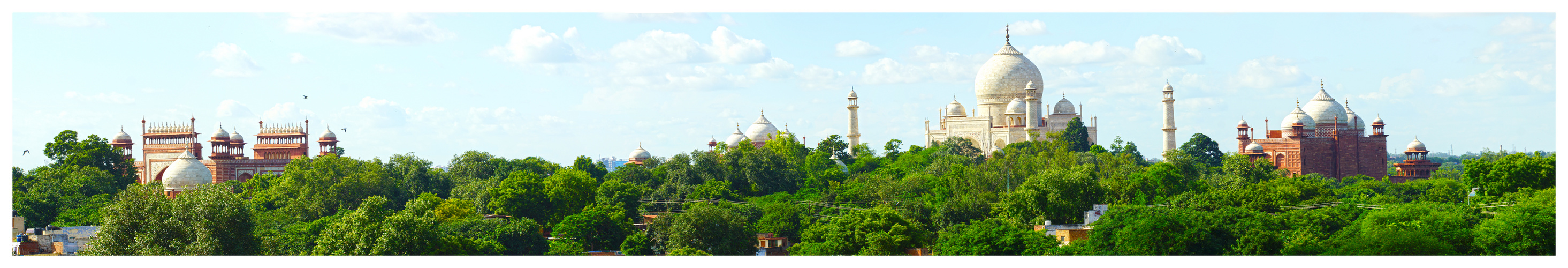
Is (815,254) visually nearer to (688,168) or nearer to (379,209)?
(379,209)

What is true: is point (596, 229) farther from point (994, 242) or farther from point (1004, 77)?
point (1004, 77)

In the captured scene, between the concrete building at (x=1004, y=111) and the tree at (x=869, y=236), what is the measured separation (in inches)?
1032

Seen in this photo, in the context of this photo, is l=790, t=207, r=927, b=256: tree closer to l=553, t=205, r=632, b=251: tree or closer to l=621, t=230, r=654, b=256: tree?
l=621, t=230, r=654, b=256: tree

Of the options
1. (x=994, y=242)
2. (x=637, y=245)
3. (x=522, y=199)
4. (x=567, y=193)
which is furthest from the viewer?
(x=567, y=193)

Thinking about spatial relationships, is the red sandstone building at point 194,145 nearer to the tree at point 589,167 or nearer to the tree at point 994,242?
the tree at point 589,167

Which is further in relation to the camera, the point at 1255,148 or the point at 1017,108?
the point at 1017,108

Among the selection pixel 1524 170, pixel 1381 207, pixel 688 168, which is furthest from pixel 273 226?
pixel 1524 170

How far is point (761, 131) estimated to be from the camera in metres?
71.6

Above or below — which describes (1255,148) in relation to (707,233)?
above

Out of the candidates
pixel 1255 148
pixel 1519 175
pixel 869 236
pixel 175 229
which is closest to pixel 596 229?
pixel 869 236

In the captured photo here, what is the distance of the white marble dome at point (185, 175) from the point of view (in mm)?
56750

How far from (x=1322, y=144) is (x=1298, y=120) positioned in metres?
1.38

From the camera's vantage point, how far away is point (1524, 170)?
40125 millimetres

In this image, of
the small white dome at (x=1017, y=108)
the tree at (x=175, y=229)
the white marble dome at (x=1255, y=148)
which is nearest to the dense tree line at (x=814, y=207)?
the tree at (x=175, y=229)
